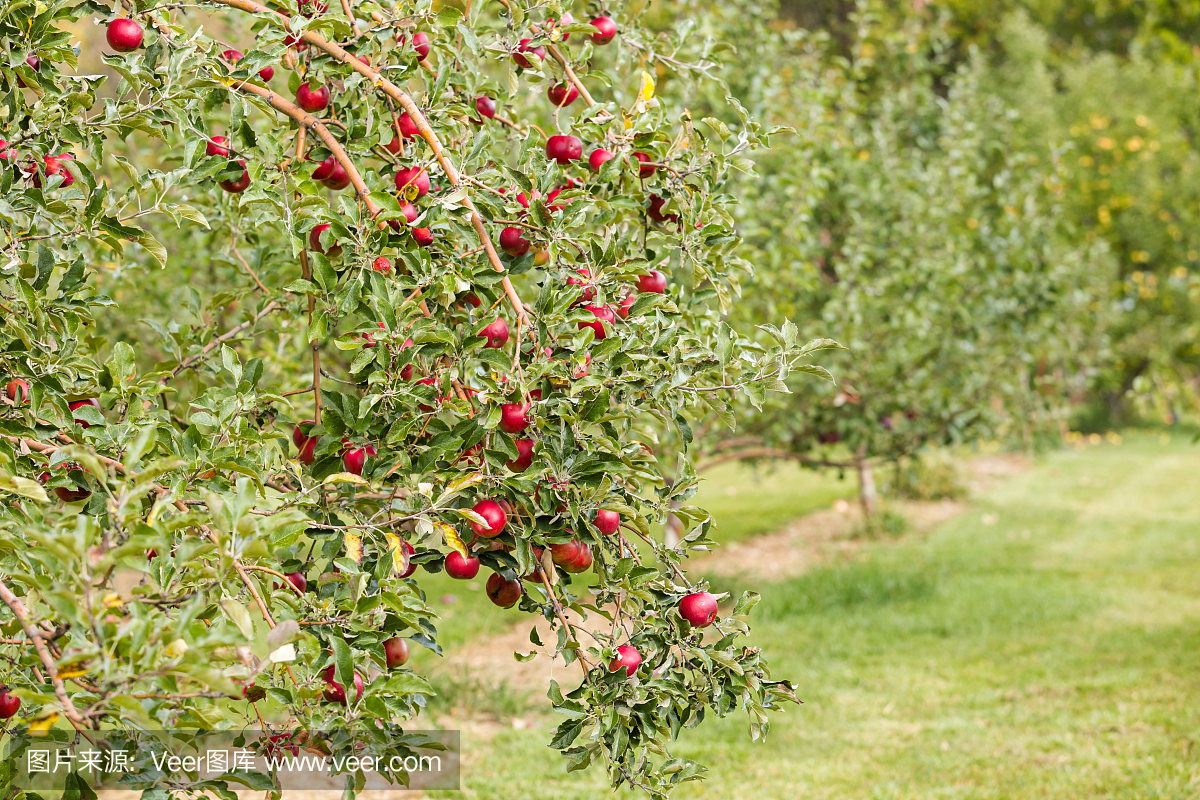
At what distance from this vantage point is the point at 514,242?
5.94 ft

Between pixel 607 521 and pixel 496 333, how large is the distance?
1.29 ft

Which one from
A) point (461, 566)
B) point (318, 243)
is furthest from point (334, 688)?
point (318, 243)

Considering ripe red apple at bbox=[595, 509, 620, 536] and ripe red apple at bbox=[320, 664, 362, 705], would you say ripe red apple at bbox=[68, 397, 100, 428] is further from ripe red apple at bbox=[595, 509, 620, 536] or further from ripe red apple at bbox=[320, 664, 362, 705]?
ripe red apple at bbox=[595, 509, 620, 536]

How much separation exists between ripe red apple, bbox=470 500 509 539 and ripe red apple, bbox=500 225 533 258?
49 centimetres

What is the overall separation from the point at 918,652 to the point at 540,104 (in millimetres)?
3231

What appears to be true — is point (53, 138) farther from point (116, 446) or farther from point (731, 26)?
point (731, 26)

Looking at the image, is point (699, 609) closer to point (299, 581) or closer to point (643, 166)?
point (299, 581)

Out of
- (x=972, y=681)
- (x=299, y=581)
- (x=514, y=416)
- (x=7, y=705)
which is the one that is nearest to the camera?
(x=7, y=705)

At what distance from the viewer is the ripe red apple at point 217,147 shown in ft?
6.04

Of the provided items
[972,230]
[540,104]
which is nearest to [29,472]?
[540,104]

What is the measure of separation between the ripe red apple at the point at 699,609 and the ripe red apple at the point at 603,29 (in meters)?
1.21

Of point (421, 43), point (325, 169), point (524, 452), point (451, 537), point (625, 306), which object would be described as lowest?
point (451, 537)

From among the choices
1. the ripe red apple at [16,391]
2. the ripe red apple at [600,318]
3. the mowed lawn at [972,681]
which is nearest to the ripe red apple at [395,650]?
the ripe red apple at [600,318]

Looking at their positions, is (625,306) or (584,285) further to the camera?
(625,306)
